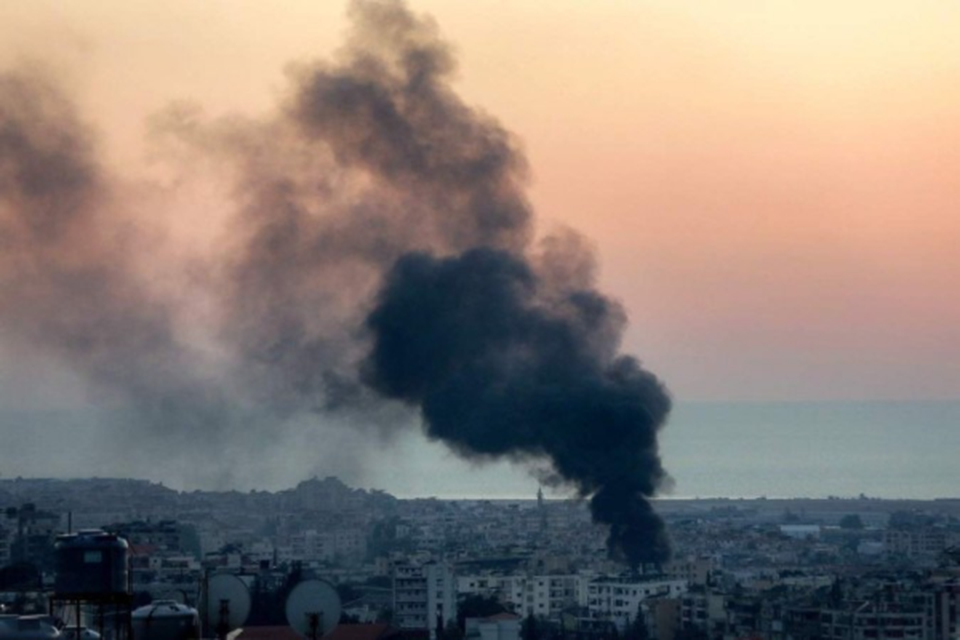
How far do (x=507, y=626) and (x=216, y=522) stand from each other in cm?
6549

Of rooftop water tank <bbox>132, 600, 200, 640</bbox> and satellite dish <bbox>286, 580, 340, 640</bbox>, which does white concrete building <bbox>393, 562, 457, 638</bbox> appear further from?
rooftop water tank <bbox>132, 600, 200, 640</bbox>

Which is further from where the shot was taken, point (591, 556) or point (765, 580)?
point (591, 556)

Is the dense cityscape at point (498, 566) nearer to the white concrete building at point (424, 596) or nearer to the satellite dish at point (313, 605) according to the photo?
the white concrete building at point (424, 596)

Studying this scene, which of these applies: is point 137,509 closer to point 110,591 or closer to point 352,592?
point 352,592

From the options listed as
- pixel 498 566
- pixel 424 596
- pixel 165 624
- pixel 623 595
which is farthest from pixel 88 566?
pixel 498 566

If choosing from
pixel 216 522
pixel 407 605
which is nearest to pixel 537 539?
pixel 216 522

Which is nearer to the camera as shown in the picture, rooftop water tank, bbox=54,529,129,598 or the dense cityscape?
rooftop water tank, bbox=54,529,129,598

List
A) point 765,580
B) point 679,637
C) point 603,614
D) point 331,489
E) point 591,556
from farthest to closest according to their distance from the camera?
point 331,489 → point 591,556 → point 765,580 → point 603,614 → point 679,637

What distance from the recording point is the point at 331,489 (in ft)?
455

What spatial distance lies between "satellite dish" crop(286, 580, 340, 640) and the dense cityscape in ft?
7.24

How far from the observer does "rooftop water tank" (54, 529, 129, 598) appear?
55.2ft

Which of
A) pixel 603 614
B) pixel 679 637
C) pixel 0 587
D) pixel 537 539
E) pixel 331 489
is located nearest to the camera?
pixel 0 587

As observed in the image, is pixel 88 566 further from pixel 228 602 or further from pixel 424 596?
pixel 424 596

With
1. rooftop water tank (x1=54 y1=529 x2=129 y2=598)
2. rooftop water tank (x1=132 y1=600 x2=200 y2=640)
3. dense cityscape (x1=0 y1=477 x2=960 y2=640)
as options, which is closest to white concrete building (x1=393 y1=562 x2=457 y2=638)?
dense cityscape (x1=0 y1=477 x2=960 y2=640)
